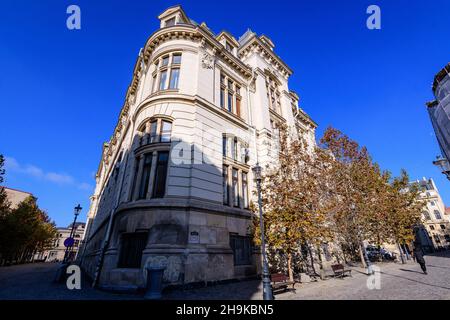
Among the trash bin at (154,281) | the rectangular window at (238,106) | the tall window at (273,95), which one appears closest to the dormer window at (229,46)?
the tall window at (273,95)

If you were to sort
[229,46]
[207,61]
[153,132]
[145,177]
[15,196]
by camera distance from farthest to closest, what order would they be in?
[15,196]
[229,46]
[207,61]
[153,132]
[145,177]

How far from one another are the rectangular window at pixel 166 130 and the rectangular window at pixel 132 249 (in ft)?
19.0

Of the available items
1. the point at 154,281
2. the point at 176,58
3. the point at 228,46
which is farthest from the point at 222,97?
the point at 154,281

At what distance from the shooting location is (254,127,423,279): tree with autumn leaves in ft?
39.9

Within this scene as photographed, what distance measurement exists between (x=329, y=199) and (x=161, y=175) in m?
13.9

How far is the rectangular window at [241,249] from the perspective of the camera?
521 inches

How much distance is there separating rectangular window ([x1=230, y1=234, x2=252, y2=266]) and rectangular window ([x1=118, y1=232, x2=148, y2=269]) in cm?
535

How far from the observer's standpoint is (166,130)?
13.7m

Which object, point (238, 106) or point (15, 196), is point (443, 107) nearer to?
point (238, 106)

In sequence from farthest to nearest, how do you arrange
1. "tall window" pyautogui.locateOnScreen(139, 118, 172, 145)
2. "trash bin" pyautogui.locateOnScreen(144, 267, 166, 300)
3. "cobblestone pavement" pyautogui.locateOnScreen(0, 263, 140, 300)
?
"tall window" pyautogui.locateOnScreen(139, 118, 172, 145), "cobblestone pavement" pyautogui.locateOnScreen(0, 263, 140, 300), "trash bin" pyautogui.locateOnScreen(144, 267, 166, 300)

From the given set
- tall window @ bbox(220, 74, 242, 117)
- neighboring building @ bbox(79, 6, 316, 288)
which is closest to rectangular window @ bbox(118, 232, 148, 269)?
neighboring building @ bbox(79, 6, 316, 288)

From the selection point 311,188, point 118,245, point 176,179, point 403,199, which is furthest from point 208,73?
point 403,199

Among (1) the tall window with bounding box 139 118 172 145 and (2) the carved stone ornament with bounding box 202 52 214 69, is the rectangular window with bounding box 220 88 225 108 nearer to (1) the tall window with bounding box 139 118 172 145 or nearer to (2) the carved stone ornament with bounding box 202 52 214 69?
(2) the carved stone ornament with bounding box 202 52 214 69
